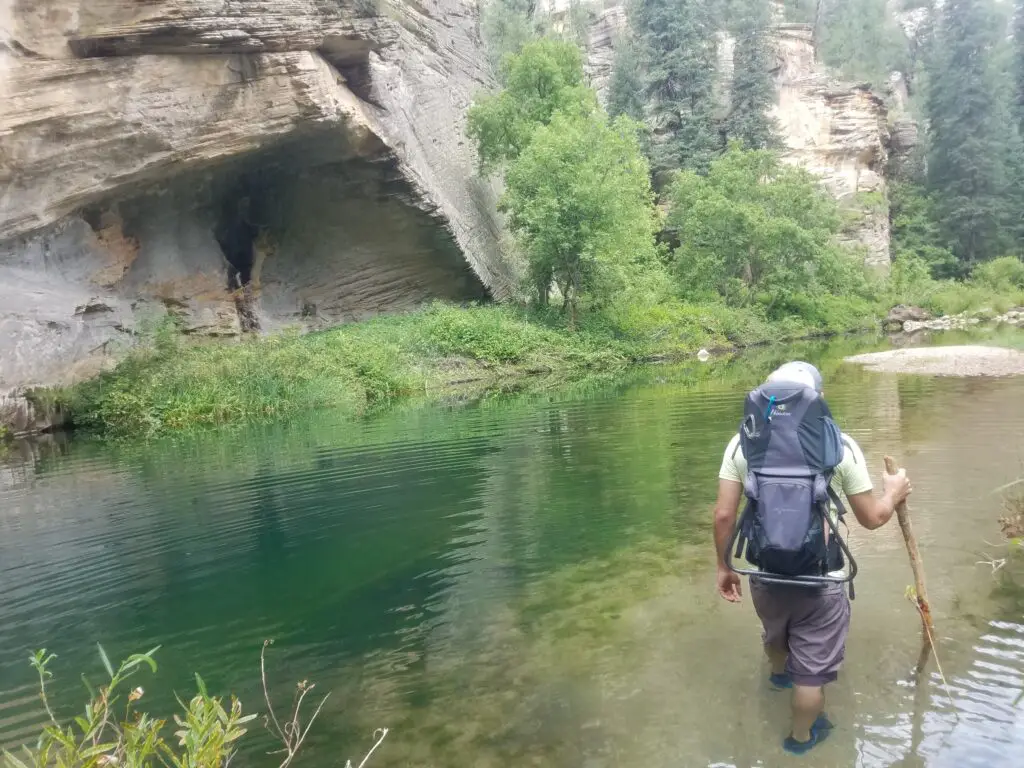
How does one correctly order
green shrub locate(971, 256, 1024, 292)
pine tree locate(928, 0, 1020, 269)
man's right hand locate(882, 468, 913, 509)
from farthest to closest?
pine tree locate(928, 0, 1020, 269)
green shrub locate(971, 256, 1024, 292)
man's right hand locate(882, 468, 913, 509)

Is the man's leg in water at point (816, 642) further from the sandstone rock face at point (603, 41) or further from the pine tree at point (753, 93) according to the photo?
the sandstone rock face at point (603, 41)

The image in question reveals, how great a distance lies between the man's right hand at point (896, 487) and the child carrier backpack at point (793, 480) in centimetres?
33

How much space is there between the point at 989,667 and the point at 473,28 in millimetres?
37376

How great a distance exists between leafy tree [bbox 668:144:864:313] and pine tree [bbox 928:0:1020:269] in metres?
14.1

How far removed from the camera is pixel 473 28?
36094 mm

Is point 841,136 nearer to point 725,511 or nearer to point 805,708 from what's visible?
point 725,511

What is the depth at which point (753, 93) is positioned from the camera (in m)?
42.4

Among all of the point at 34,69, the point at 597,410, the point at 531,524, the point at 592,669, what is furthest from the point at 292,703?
the point at 34,69

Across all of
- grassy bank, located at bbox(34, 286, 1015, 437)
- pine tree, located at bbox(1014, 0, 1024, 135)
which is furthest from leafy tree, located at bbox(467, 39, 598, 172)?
pine tree, located at bbox(1014, 0, 1024, 135)

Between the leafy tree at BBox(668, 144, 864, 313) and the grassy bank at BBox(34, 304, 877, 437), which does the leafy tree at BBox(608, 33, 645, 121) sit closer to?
the leafy tree at BBox(668, 144, 864, 313)

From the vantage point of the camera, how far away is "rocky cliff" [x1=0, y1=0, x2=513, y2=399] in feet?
61.5

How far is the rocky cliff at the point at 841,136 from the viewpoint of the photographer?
44.1 m

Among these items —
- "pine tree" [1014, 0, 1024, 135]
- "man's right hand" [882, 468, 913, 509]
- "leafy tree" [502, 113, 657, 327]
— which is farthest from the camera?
"pine tree" [1014, 0, 1024, 135]

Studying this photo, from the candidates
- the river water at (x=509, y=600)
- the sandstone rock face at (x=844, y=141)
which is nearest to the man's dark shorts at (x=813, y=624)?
the river water at (x=509, y=600)
